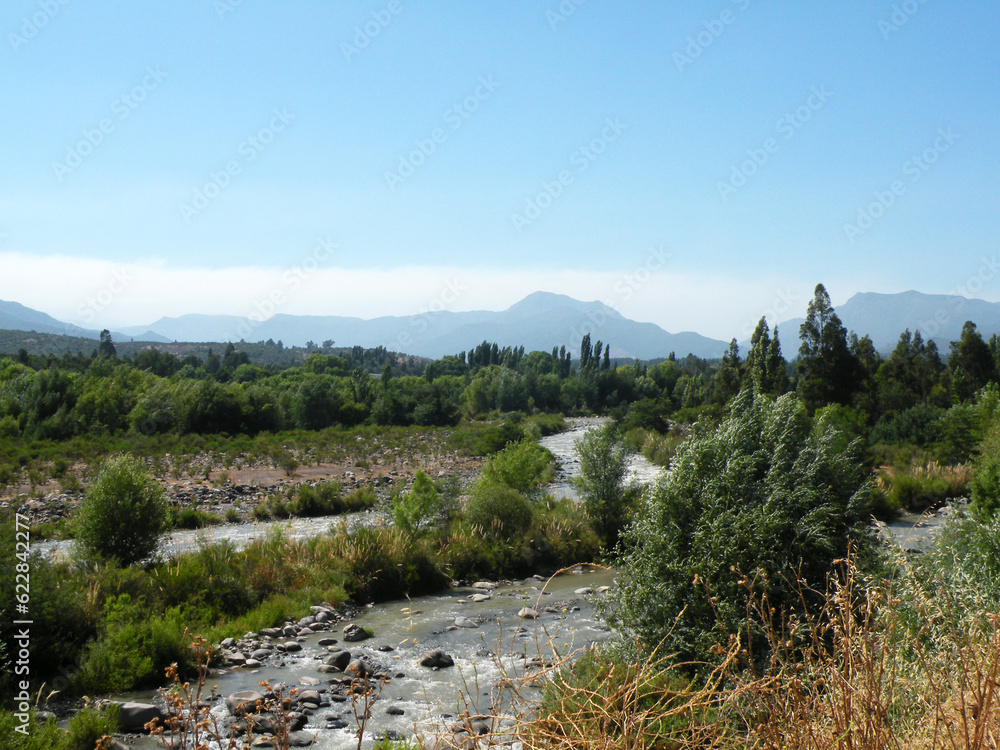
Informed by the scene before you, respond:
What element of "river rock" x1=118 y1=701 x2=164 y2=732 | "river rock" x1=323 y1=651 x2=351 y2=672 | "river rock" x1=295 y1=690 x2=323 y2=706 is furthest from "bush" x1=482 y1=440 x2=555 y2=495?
"river rock" x1=118 y1=701 x2=164 y2=732

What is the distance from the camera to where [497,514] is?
19984 mm

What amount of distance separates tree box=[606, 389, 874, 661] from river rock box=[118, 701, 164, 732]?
645 cm

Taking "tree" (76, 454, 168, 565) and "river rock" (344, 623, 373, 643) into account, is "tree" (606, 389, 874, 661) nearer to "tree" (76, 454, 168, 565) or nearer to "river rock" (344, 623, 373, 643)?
"river rock" (344, 623, 373, 643)

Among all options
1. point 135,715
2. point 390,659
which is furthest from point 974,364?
point 135,715

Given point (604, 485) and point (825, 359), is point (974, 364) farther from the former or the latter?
point (604, 485)

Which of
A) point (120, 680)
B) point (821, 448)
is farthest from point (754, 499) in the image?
point (120, 680)

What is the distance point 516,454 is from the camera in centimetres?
2530

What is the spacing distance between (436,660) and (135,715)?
4731mm

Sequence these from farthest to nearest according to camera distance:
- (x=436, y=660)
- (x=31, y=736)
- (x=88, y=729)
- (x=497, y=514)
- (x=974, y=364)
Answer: (x=974, y=364), (x=497, y=514), (x=436, y=660), (x=88, y=729), (x=31, y=736)

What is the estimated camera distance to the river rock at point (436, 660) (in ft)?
38.8

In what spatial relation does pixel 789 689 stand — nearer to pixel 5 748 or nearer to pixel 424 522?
pixel 5 748

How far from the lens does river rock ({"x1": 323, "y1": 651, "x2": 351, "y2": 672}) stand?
11.6 meters

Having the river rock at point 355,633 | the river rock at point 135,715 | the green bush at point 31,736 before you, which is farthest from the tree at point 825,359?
the green bush at point 31,736

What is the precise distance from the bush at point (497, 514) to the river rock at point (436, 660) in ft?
24.6
